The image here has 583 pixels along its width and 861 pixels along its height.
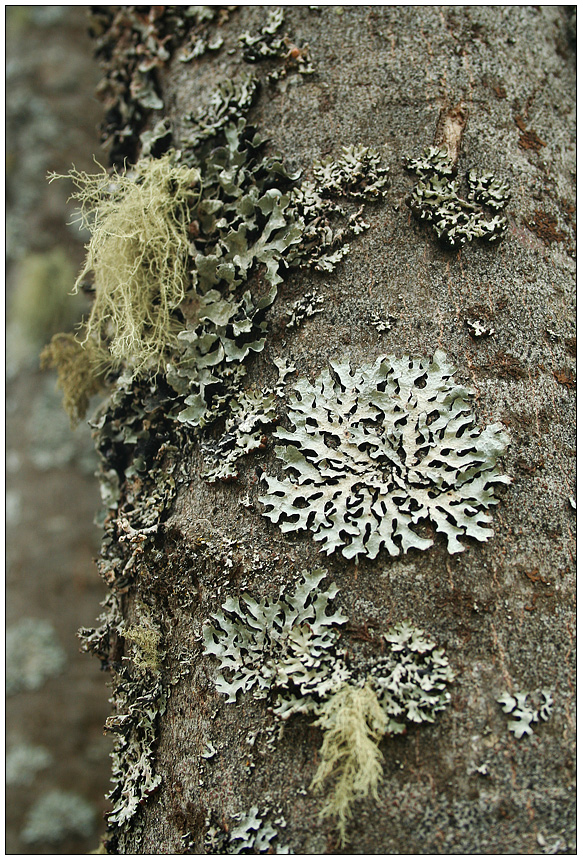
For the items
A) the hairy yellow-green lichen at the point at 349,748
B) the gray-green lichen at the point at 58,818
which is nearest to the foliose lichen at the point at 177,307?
the hairy yellow-green lichen at the point at 349,748

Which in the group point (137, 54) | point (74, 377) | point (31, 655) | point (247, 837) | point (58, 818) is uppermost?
point (137, 54)

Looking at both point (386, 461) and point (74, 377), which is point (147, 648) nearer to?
point (386, 461)

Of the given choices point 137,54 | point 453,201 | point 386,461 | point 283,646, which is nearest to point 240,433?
point 386,461

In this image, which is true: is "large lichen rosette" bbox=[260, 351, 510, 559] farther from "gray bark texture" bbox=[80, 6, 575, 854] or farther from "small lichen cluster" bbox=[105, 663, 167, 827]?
"small lichen cluster" bbox=[105, 663, 167, 827]

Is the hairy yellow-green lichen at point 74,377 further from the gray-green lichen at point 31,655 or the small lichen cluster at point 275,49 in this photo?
the gray-green lichen at point 31,655

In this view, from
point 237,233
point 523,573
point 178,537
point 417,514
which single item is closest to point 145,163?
point 237,233

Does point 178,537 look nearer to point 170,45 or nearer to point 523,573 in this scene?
point 523,573
